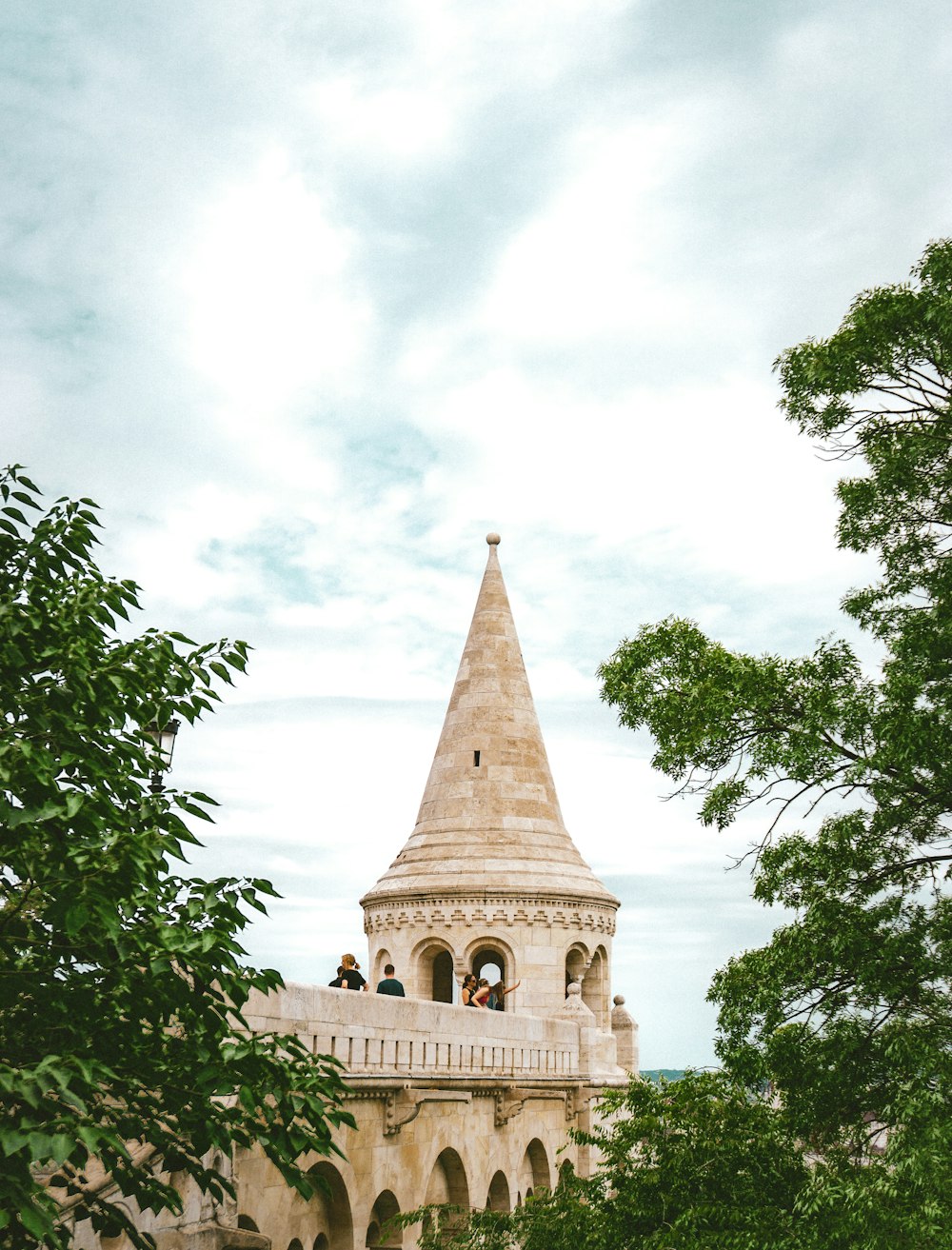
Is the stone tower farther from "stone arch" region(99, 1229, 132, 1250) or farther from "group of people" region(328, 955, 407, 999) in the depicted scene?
"stone arch" region(99, 1229, 132, 1250)

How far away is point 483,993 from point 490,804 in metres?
5.39

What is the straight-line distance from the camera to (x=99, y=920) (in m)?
5.15

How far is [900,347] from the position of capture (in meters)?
9.79

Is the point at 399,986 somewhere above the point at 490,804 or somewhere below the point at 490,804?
below

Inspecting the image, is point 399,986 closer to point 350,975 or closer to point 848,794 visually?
point 350,975

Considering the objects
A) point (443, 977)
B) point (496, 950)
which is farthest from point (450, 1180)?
point (443, 977)

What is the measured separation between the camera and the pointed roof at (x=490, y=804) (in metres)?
23.1

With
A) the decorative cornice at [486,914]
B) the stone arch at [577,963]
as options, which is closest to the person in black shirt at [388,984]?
the decorative cornice at [486,914]

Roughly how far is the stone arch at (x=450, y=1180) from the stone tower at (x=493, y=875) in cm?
610

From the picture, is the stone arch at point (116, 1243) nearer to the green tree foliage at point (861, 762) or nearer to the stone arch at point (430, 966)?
the green tree foliage at point (861, 762)

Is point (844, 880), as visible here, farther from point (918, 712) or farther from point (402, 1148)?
point (402, 1148)

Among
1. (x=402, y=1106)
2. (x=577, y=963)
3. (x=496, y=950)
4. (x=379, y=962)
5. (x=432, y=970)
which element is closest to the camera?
(x=402, y=1106)

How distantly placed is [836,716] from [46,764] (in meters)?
5.95

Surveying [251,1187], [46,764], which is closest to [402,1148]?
[251,1187]
